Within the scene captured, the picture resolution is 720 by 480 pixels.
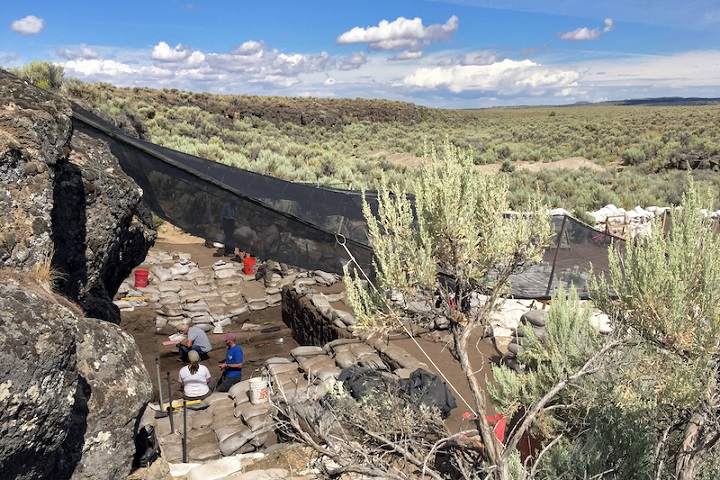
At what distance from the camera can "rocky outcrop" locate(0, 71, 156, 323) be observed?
264cm

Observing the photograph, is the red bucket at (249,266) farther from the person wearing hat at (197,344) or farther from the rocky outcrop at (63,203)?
the rocky outcrop at (63,203)

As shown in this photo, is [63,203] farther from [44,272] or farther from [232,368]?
[232,368]

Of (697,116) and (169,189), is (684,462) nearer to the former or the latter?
(169,189)

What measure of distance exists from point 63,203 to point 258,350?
6.82m

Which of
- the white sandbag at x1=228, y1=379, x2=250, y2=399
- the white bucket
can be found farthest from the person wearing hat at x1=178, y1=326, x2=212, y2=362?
the white bucket

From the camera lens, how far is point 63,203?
334 centimetres

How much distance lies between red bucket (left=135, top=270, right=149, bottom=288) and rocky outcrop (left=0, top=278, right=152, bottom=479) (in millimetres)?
9956

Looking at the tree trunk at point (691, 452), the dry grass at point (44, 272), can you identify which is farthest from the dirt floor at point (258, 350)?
the dry grass at point (44, 272)

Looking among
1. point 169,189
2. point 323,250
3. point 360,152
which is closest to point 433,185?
point 323,250

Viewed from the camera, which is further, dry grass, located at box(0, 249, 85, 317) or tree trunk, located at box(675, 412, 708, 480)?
tree trunk, located at box(675, 412, 708, 480)

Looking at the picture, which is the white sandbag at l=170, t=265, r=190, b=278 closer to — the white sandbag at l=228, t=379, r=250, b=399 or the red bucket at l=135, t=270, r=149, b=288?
the red bucket at l=135, t=270, r=149, b=288

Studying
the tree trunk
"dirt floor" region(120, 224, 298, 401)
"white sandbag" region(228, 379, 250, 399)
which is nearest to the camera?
the tree trunk

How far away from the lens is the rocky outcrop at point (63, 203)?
104 inches

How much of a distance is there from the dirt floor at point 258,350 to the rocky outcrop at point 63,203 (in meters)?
2.85
